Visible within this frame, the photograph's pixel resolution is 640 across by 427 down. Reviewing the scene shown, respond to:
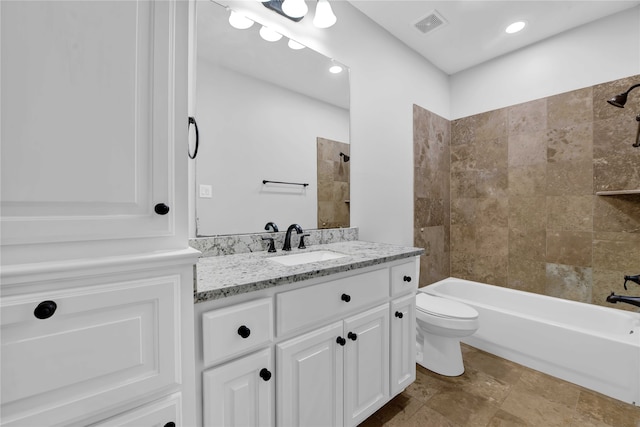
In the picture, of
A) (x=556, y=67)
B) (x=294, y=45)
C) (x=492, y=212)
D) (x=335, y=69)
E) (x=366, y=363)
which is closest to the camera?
(x=366, y=363)

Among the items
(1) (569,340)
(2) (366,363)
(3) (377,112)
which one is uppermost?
(3) (377,112)

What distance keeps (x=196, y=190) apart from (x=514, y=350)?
253 cm

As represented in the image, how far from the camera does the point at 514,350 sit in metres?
2.09

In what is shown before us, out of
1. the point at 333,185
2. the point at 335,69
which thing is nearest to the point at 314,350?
the point at 333,185

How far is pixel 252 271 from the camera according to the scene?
42.1 inches

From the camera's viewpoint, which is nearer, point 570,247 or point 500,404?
point 500,404

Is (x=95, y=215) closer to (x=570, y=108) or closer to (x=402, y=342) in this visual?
(x=402, y=342)

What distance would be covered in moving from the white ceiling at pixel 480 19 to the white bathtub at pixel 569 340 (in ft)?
7.46

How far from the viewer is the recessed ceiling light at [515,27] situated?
220 cm

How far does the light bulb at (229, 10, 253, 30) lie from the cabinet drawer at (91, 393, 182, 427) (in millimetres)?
1689

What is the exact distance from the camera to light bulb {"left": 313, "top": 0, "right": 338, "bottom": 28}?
1663 millimetres

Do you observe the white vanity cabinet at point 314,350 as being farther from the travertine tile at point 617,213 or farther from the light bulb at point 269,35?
the travertine tile at point 617,213

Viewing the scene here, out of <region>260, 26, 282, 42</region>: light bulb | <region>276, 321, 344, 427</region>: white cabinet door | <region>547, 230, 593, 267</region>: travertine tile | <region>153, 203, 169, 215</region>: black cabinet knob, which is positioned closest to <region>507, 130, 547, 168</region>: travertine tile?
<region>547, 230, 593, 267</region>: travertine tile

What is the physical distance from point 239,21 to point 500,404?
269 cm
